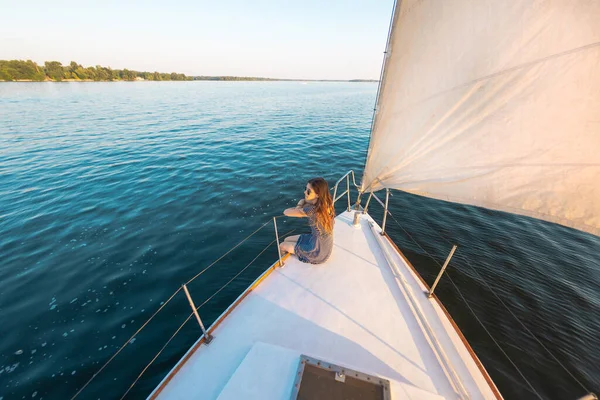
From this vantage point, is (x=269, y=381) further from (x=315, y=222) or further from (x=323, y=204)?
(x=323, y=204)

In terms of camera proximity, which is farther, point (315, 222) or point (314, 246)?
point (314, 246)

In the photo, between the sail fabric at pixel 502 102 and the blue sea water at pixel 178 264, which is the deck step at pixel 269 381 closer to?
the sail fabric at pixel 502 102

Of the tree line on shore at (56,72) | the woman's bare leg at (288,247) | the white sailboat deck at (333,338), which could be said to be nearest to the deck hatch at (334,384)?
the white sailboat deck at (333,338)

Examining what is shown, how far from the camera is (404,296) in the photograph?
3.55 m

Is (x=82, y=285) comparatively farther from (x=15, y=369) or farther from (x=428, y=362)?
(x=428, y=362)

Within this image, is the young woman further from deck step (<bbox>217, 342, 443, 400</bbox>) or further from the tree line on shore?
the tree line on shore

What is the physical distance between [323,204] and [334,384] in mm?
2236

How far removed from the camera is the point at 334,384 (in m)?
1.98

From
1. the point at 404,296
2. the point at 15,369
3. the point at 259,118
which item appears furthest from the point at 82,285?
the point at 259,118

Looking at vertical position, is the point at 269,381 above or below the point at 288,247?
above

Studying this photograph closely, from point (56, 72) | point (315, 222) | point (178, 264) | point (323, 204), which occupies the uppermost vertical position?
point (56, 72)

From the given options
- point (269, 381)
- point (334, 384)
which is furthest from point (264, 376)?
point (334, 384)

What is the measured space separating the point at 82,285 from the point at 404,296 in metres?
7.27

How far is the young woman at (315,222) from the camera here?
138 inches
